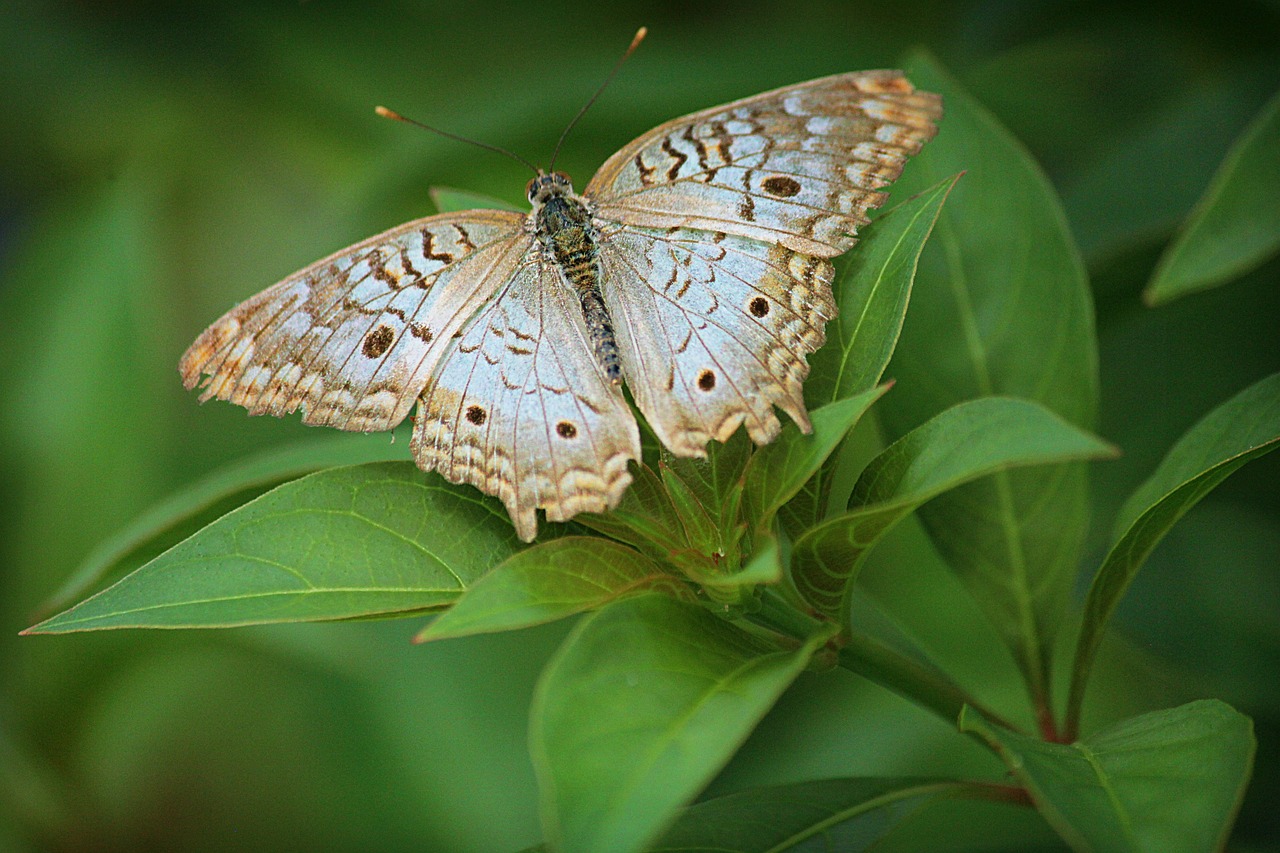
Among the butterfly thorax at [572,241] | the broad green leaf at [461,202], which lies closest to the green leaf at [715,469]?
the butterfly thorax at [572,241]

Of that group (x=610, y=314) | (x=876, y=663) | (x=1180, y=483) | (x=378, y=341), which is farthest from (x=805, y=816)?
(x=378, y=341)

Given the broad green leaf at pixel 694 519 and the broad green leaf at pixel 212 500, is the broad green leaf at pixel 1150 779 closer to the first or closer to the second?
the broad green leaf at pixel 694 519

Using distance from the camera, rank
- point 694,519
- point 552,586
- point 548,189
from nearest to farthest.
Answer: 1. point 552,586
2. point 694,519
3. point 548,189

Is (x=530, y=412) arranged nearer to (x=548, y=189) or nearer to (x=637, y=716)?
(x=548, y=189)

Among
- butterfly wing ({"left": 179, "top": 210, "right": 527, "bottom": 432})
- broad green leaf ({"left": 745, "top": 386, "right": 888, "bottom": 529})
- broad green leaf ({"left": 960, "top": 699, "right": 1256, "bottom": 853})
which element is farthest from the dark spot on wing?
broad green leaf ({"left": 960, "top": 699, "right": 1256, "bottom": 853})

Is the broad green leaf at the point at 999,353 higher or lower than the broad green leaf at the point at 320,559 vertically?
lower

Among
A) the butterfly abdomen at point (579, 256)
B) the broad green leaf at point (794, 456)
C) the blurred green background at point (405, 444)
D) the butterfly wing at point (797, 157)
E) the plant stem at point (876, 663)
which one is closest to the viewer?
the broad green leaf at point (794, 456)
